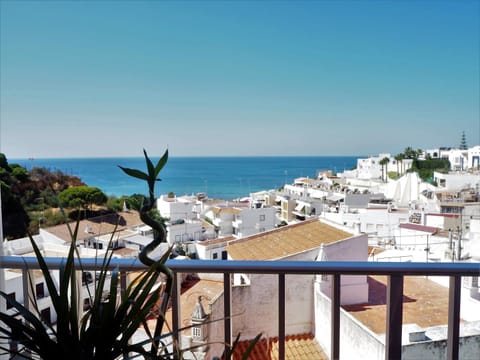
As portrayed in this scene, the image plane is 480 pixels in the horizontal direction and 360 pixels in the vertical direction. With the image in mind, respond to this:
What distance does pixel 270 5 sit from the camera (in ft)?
23.7

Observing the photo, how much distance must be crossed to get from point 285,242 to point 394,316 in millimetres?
5648

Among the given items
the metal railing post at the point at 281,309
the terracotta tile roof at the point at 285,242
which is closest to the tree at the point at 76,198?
the metal railing post at the point at 281,309

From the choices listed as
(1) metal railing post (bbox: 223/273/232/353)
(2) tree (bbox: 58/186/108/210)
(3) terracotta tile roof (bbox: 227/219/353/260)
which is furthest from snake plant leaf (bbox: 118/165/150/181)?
(3) terracotta tile roof (bbox: 227/219/353/260)

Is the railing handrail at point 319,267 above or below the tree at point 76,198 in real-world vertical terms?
below

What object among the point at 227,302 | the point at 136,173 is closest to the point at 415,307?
the point at 227,302

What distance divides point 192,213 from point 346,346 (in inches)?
475

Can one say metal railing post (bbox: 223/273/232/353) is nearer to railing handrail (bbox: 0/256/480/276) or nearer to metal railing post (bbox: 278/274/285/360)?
railing handrail (bbox: 0/256/480/276)

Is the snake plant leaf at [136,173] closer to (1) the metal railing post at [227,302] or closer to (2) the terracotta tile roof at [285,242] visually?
(1) the metal railing post at [227,302]

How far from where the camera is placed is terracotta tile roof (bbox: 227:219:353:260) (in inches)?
237

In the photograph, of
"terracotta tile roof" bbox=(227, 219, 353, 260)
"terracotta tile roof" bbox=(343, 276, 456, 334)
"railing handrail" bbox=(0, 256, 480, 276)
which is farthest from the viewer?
"terracotta tile roof" bbox=(227, 219, 353, 260)

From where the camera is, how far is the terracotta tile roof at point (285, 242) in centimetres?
602

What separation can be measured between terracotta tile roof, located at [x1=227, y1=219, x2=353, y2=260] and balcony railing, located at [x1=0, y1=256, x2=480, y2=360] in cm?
442

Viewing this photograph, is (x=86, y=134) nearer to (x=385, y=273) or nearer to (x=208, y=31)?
(x=208, y=31)

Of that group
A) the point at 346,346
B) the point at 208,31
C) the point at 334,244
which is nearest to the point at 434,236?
the point at 334,244
